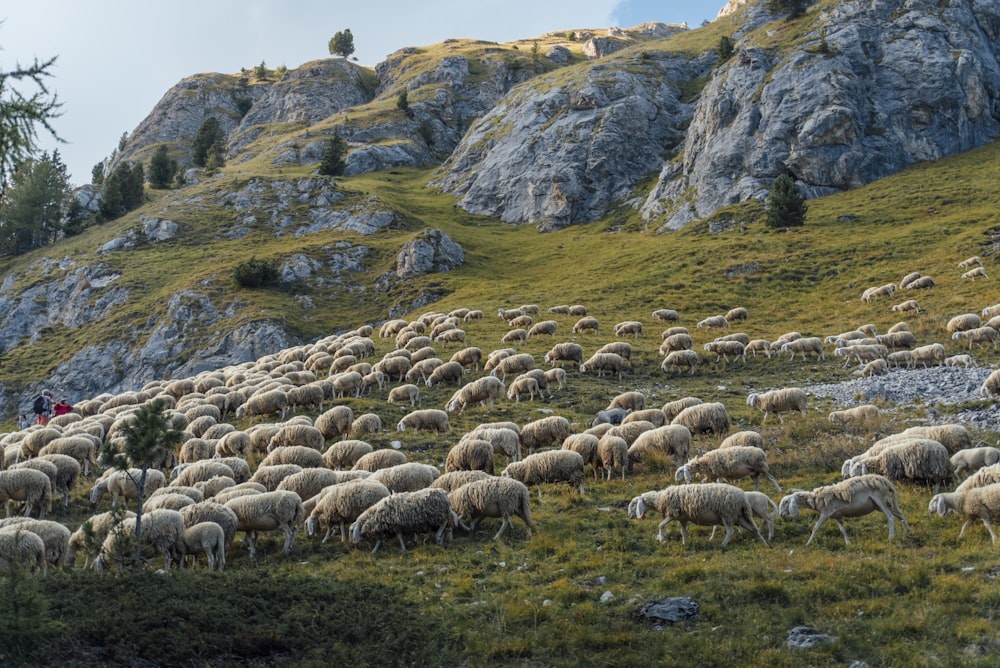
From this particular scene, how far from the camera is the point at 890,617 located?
9562 mm

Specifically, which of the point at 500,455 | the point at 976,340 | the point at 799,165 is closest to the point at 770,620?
the point at 500,455

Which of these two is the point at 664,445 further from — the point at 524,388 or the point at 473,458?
the point at 524,388

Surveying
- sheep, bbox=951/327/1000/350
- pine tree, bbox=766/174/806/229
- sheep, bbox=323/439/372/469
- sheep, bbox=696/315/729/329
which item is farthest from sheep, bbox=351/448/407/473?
pine tree, bbox=766/174/806/229

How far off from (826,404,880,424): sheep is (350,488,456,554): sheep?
506 inches

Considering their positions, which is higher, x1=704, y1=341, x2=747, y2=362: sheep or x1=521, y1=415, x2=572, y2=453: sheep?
x1=704, y1=341, x2=747, y2=362: sheep

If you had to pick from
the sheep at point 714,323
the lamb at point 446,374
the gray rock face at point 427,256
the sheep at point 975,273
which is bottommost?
the lamb at point 446,374

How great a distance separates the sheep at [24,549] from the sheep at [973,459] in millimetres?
17677

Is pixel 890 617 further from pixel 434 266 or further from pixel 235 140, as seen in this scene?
pixel 235 140

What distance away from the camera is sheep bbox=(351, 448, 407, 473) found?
1914 cm

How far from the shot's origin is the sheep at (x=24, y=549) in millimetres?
12594

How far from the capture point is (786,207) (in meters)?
61.4

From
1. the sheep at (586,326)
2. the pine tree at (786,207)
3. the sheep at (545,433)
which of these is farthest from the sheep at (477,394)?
the pine tree at (786,207)

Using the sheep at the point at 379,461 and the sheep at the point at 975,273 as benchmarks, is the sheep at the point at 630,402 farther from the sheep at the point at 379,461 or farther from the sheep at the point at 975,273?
the sheep at the point at 975,273

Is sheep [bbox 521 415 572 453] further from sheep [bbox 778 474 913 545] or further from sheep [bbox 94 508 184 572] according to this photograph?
sheep [bbox 94 508 184 572]
